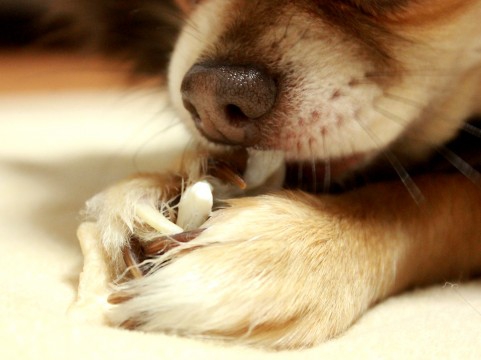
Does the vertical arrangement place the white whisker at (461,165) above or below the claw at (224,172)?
below

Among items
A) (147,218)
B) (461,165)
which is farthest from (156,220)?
(461,165)

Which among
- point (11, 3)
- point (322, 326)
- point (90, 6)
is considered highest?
point (11, 3)

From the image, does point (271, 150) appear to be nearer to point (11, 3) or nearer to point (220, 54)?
point (220, 54)

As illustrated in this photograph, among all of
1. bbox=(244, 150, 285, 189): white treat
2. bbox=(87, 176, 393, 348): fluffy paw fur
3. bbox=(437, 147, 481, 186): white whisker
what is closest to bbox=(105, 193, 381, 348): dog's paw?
bbox=(87, 176, 393, 348): fluffy paw fur

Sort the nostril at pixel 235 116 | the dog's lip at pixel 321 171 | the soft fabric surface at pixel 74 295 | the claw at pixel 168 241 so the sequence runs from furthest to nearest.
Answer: the dog's lip at pixel 321 171 → the nostril at pixel 235 116 → the claw at pixel 168 241 → the soft fabric surface at pixel 74 295

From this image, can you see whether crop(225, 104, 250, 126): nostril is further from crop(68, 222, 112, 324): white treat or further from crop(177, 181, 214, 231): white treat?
crop(68, 222, 112, 324): white treat

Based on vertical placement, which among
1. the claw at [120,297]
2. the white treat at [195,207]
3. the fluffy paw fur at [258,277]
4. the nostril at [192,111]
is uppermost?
the nostril at [192,111]

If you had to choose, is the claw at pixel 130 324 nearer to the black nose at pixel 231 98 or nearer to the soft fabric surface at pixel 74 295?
the soft fabric surface at pixel 74 295

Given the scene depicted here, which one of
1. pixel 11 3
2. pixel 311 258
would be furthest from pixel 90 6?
pixel 11 3

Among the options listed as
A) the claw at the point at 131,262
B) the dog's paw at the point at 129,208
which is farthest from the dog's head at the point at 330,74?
the claw at the point at 131,262
